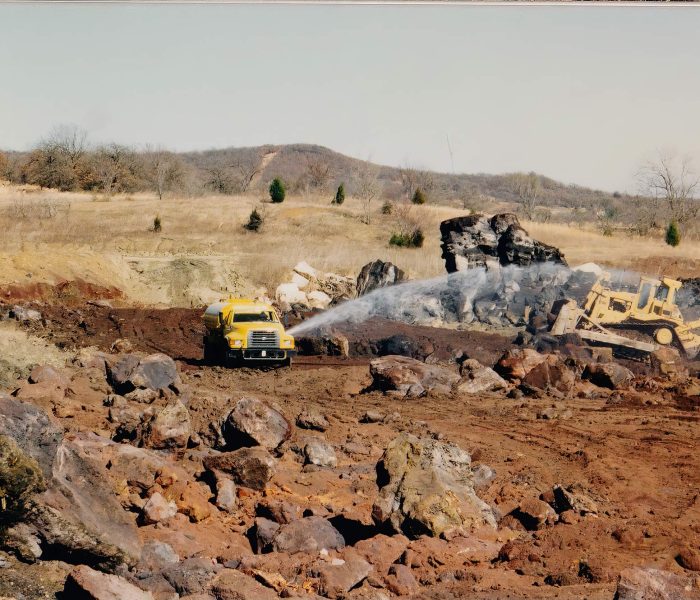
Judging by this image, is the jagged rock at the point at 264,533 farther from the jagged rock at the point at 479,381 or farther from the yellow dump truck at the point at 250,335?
the yellow dump truck at the point at 250,335

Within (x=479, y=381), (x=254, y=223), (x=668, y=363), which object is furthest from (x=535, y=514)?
(x=254, y=223)

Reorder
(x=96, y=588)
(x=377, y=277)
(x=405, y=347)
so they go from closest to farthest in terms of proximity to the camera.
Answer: (x=96, y=588)
(x=405, y=347)
(x=377, y=277)

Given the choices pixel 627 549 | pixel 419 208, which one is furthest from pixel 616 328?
pixel 419 208

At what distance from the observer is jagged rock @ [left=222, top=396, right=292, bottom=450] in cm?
1370

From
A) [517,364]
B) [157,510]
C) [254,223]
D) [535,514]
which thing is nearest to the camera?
[157,510]

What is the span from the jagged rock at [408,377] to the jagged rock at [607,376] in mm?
3175

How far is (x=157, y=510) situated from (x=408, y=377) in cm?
1114

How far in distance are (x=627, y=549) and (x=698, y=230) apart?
49.6 meters

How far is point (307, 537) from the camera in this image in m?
9.72

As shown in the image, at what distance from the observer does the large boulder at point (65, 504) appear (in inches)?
313

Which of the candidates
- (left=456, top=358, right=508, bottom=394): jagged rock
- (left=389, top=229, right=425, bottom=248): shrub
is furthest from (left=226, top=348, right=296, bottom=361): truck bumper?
(left=389, top=229, right=425, bottom=248): shrub

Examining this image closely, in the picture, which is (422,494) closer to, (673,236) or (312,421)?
(312,421)

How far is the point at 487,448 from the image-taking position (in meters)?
15.1

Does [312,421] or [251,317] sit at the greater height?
[251,317]
